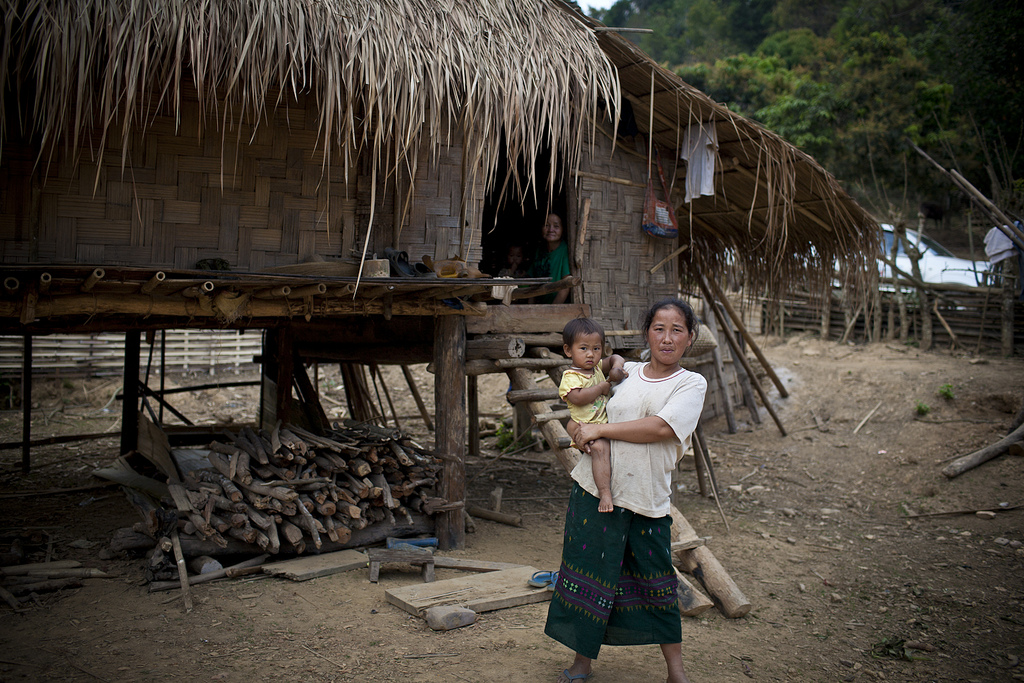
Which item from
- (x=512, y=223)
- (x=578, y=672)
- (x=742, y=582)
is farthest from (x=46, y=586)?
(x=512, y=223)

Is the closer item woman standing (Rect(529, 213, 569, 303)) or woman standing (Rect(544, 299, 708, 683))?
woman standing (Rect(544, 299, 708, 683))

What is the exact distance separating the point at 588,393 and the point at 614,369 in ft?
0.48

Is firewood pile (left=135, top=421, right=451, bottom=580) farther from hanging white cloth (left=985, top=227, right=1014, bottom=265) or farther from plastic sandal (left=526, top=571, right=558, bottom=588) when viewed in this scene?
hanging white cloth (left=985, top=227, right=1014, bottom=265)

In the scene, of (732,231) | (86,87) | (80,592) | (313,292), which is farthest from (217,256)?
(732,231)

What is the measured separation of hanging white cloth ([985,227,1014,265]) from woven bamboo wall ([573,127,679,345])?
3463mm

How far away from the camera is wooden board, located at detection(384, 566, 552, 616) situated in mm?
3742

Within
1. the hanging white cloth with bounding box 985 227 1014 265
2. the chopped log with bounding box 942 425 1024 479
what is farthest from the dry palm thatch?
the chopped log with bounding box 942 425 1024 479

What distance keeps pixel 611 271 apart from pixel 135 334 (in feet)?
15.8

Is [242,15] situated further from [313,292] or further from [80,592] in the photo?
[80,592]

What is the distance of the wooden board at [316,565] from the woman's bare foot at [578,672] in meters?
1.93

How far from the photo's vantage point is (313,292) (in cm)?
398

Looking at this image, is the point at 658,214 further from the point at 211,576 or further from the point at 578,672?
the point at 211,576

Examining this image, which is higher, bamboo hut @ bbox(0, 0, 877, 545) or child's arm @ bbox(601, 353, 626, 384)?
bamboo hut @ bbox(0, 0, 877, 545)

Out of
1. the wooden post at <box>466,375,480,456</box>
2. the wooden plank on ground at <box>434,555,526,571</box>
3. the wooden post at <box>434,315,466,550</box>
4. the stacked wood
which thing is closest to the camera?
the stacked wood
